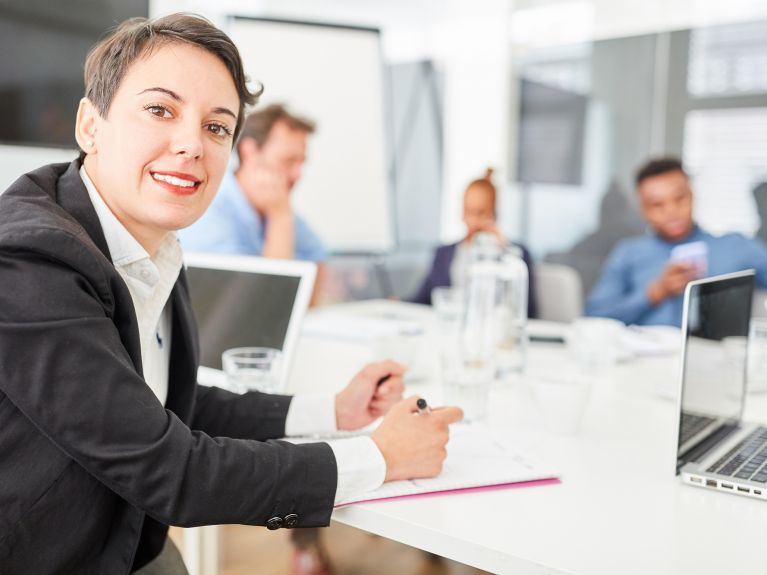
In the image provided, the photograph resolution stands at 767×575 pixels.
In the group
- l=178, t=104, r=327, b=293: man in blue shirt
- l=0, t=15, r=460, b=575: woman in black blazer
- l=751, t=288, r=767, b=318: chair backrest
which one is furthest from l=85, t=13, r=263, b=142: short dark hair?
l=751, t=288, r=767, b=318: chair backrest

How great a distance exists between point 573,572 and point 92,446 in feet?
1.72

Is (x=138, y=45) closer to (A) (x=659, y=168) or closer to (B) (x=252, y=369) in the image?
(B) (x=252, y=369)

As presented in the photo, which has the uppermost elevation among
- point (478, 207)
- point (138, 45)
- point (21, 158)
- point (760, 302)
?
point (138, 45)

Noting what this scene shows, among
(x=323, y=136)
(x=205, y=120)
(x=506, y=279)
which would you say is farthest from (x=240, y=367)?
(x=323, y=136)

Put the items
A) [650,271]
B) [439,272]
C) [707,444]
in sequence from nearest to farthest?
1. [707,444]
2. [650,271]
3. [439,272]

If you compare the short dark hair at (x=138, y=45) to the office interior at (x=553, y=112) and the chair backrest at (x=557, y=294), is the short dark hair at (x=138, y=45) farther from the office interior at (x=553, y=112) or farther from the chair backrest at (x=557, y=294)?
the office interior at (x=553, y=112)

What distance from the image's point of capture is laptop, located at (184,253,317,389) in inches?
59.8

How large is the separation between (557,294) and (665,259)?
0.46 metres

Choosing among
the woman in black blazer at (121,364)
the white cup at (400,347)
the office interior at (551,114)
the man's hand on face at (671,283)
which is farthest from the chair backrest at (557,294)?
the woman in black blazer at (121,364)

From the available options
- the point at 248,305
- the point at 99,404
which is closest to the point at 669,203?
the point at 248,305

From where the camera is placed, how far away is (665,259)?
3.19m

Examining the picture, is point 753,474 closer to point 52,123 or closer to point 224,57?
point 224,57

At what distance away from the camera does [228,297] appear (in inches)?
63.5

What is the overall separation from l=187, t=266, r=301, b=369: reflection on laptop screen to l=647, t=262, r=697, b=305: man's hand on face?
1.85 meters
